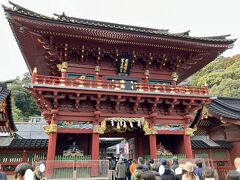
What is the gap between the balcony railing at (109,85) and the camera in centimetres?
1108

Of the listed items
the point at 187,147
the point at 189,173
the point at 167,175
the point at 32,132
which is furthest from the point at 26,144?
the point at 189,173

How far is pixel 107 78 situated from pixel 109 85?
1771mm

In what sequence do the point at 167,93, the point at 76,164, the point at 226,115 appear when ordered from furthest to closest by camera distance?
the point at 226,115
the point at 167,93
the point at 76,164

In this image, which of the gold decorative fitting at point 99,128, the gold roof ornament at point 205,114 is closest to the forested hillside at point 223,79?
the gold roof ornament at point 205,114

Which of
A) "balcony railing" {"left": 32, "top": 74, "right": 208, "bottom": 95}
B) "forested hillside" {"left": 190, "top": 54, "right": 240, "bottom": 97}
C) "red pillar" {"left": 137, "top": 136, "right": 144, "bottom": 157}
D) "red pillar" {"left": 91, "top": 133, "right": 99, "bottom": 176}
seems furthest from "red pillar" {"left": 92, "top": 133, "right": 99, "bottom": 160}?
"forested hillside" {"left": 190, "top": 54, "right": 240, "bottom": 97}

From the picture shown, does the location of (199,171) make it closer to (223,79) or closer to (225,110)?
(225,110)

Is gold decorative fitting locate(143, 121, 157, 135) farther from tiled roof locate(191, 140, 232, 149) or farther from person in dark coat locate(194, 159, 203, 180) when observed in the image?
person in dark coat locate(194, 159, 203, 180)

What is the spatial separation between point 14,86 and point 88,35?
5305 cm

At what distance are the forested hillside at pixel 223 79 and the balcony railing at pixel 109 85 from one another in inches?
1267

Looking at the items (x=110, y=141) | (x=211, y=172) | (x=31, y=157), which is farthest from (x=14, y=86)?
(x=211, y=172)

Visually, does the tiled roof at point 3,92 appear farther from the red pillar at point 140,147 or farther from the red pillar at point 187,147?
the red pillar at point 187,147

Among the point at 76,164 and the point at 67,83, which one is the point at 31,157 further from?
the point at 67,83

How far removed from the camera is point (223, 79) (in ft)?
196

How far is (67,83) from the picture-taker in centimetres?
1134
